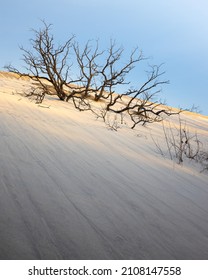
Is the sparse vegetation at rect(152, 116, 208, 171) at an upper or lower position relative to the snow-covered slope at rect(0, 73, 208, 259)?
upper

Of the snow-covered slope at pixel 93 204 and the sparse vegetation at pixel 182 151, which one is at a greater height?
the sparse vegetation at pixel 182 151

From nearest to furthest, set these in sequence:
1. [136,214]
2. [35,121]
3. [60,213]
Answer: [60,213] < [136,214] < [35,121]

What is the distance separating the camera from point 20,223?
158 cm

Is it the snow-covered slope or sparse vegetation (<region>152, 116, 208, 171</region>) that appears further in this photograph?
sparse vegetation (<region>152, 116, 208, 171</region>)

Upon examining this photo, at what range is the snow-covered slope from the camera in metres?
1.51

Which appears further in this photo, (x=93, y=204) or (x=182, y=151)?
(x=182, y=151)

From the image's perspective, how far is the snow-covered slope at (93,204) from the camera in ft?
4.96

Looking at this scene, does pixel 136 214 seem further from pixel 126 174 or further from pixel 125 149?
pixel 125 149

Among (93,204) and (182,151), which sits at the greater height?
(182,151)

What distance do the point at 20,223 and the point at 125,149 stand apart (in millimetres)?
2739

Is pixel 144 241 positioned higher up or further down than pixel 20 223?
higher up

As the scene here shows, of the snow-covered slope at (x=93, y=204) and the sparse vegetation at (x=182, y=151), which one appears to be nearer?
the snow-covered slope at (x=93, y=204)

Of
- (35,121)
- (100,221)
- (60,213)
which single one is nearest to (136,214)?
(100,221)

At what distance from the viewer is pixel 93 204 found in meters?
2.03
